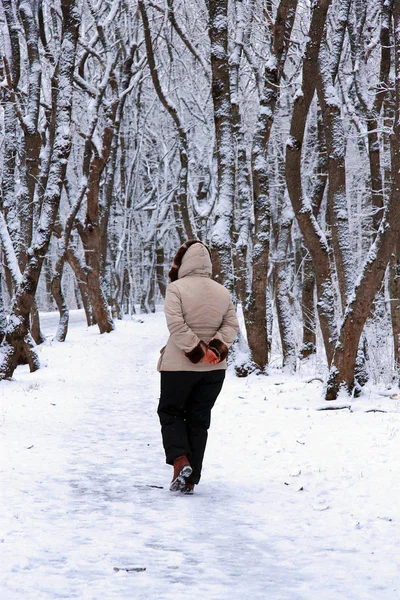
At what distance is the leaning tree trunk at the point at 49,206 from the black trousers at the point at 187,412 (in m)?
6.13

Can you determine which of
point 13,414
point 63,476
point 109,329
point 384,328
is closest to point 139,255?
point 109,329

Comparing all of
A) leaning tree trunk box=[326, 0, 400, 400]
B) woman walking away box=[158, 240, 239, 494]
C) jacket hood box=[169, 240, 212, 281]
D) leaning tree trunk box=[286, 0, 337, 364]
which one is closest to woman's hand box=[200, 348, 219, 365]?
woman walking away box=[158, 240, 239, 494]

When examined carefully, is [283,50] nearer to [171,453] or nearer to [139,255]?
[171,453]

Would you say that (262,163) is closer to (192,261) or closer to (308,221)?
(308,221)

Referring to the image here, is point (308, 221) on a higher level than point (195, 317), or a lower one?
higher

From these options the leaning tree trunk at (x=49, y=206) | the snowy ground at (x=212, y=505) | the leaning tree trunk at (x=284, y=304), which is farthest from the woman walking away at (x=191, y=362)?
the leaning tree trunk at (x=284, y=304)

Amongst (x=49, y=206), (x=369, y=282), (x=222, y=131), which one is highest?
(x=222, y=131)

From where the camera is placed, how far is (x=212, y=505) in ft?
16.0

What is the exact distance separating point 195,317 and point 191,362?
1.33ft

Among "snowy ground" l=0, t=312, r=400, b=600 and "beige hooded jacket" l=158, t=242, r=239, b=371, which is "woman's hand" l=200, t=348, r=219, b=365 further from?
"snowy ground" l=0, t=312, r=400, b=600

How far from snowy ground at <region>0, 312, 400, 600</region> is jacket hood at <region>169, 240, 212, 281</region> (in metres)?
1.89

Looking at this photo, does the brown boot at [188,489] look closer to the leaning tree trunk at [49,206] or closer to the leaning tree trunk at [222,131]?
the leaning tree trunk at [49,206]

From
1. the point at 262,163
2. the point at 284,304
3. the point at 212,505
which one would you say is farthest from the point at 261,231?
the point at 212,505

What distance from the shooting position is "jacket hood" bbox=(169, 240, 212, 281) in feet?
18.1
